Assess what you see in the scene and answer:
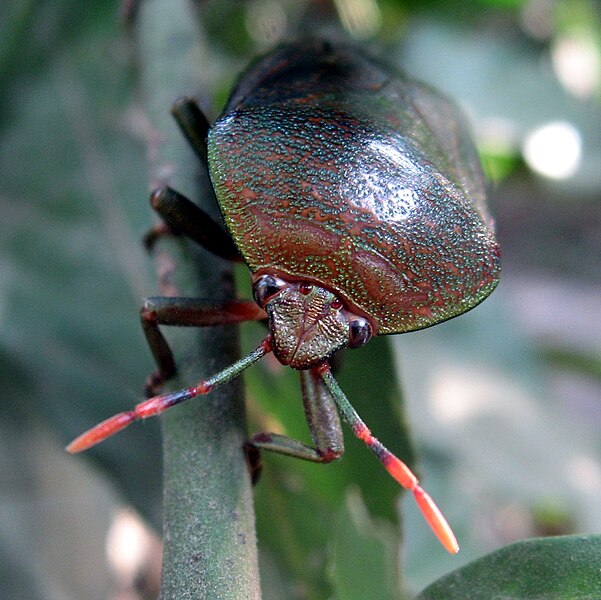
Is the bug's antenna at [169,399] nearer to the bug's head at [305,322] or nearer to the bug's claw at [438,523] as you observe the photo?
the bug's head at [305,322]

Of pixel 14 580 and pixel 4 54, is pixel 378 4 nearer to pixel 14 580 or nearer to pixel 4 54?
pixel 4 54

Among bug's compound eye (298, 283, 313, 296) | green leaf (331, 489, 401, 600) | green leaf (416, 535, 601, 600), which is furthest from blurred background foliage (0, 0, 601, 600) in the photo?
bug's compound eye (298, 283, 313, 296)

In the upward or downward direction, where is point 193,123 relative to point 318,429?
upward

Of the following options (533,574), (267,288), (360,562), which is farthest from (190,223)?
(533,574)

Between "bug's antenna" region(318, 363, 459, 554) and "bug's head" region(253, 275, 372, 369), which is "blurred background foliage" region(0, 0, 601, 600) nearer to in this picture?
"bug's antenna" region(318, 363, 459, 554)

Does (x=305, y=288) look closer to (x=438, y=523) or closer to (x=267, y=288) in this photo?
(x=267, y=288)

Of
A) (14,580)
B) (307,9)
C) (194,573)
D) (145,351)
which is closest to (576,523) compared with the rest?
(145,351)
